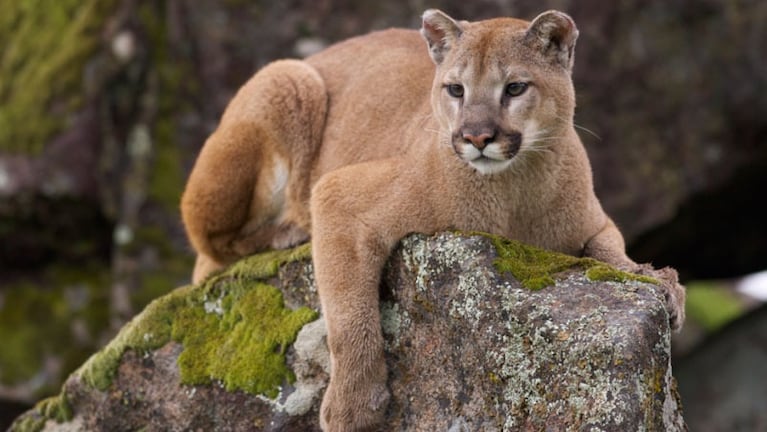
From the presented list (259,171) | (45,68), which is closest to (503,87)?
(259,171)

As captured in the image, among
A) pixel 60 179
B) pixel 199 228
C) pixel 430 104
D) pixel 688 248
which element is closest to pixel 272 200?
pixel 199 228

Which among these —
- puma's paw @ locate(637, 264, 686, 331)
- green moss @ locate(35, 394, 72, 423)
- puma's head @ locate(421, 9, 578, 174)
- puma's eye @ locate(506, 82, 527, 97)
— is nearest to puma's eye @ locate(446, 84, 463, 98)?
puma's head @ locate(421, 9, 578, 174)

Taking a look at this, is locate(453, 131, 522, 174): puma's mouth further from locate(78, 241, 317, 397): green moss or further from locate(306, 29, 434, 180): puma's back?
locate(78, 241, 317, 397): green moss

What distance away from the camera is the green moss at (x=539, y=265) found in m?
6.14

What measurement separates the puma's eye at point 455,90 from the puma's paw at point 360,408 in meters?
1.79

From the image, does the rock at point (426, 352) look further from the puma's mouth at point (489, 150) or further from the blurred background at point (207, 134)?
the blurred background at point (207, 134)

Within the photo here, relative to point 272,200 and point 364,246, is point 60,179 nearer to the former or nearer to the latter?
point 272,200

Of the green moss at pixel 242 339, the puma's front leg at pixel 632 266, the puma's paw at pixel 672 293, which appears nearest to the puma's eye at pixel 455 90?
the puma's front leg at pixel 632 266

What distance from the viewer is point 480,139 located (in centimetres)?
658

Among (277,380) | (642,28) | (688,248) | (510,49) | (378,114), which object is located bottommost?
(688,248)

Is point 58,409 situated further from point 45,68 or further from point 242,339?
point 45,68

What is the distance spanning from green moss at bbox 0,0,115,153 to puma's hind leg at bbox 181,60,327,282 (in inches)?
192

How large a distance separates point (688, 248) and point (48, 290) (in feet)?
24.3

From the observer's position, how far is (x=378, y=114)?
27.6 ft
